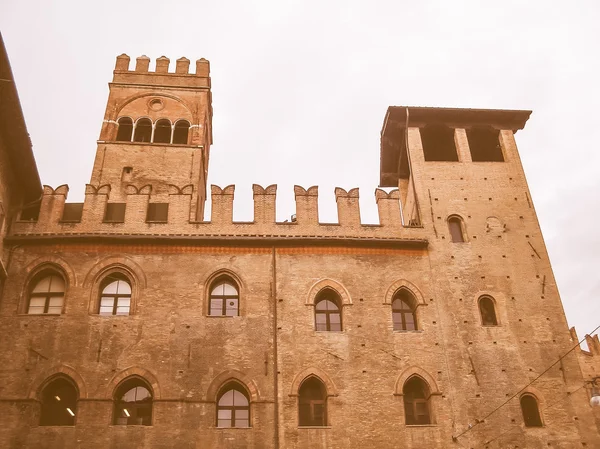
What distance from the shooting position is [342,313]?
15.6 meters

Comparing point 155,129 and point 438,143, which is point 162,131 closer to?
point 155,129

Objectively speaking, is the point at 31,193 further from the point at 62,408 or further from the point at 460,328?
the point at 460,328

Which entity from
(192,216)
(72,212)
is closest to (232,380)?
(192,216)

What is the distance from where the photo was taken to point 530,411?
1477 centimetres

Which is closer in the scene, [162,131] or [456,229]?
[456,229]

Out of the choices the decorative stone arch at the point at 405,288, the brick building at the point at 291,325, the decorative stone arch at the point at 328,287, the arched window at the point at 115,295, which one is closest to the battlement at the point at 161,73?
the brick building at the point at 291,325

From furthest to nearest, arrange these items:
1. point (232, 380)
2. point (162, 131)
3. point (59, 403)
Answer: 1. point (162, 131)
2. point (232, 380)
3. point (59, 403)

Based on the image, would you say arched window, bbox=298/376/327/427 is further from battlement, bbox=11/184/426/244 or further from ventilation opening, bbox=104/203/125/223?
ventilation opening, bbox=104/203/125/223

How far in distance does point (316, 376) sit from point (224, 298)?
3.15 m

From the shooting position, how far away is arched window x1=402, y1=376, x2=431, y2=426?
14453 mm

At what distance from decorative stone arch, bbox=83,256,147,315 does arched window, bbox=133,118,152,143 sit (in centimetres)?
824

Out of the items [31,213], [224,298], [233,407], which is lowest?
[233,407]

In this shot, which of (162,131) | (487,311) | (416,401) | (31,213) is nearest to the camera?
(416,401)

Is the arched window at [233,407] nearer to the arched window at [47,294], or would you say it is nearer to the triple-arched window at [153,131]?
the arched window at [47,294]
